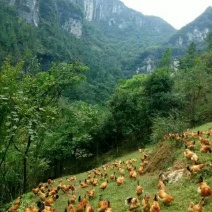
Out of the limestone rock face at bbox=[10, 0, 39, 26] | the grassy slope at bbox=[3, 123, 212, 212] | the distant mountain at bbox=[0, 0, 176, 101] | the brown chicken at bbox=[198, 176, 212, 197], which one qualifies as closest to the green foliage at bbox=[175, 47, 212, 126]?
the grassy slope at bbox=[3, 123, 212, 212]

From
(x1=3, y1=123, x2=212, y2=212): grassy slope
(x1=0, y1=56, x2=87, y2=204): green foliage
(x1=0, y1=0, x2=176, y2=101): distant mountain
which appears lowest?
(x1=3, y1=123, x2=212, y2=212): grassy slope

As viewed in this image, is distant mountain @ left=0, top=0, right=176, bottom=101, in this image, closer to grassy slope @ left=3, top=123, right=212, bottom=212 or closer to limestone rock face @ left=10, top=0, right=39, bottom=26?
limestone rock face @ left=10, top=0, right=39, bottom=26

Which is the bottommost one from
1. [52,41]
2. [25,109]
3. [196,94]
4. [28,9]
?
[25,109]

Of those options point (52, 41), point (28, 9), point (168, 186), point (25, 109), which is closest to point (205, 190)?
point (168, 186)

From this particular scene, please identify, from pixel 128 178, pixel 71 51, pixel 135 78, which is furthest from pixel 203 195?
pixel 71 51

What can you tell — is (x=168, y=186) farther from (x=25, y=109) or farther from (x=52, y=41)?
(x=52, y=41)

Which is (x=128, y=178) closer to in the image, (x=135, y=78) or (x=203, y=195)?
(x=203, y=195)

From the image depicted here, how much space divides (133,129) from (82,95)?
219 feet

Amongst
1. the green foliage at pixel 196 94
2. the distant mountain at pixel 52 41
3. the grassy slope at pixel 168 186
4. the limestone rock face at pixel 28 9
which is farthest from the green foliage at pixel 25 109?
the limestone rock face at pixel 28 9

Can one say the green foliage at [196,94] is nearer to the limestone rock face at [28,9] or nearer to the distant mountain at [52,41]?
the distant mountain at [52,41]

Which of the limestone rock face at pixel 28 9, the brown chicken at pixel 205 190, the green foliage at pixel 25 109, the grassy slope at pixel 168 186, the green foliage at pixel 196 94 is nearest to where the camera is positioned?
the brown chicken at pixel 205 190

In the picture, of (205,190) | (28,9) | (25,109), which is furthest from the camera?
(28,9)

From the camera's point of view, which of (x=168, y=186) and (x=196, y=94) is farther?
(x=196, y=94)

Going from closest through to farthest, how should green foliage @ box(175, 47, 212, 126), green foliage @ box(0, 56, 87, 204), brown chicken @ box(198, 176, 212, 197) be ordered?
1. brown chicken @ box(198, 176, 212, 197)
2. green foliage @ box(0, 56, 87, 204)
3. green foliage @ box(175, 47, 212, 126)
